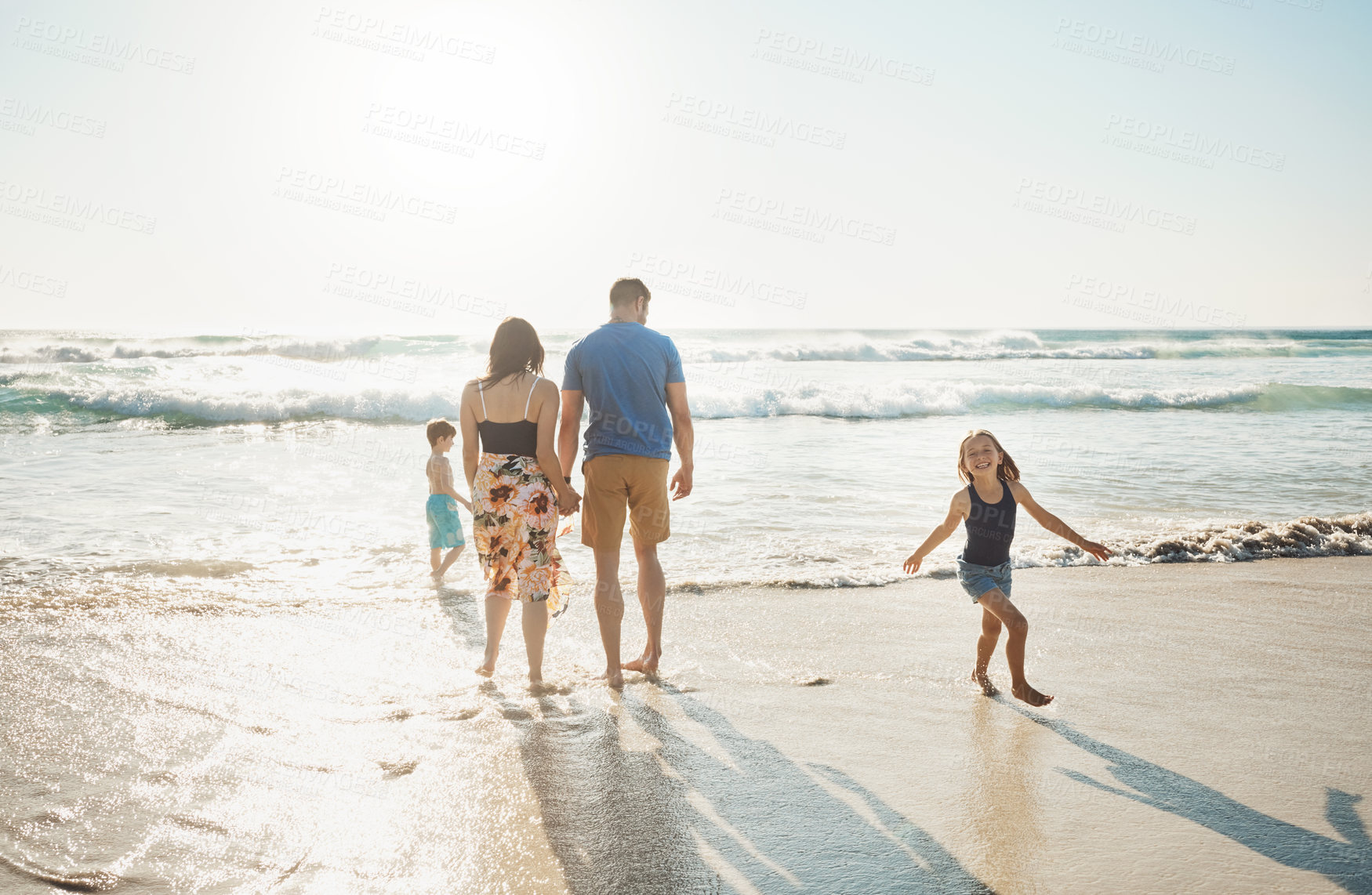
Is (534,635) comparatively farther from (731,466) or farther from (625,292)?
(731,466)

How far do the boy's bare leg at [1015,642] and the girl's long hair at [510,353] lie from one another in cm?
251

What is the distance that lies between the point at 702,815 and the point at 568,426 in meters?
2.11

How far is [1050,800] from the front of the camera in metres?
2.92

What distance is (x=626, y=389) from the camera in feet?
13.8

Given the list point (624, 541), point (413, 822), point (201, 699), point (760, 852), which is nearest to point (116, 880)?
point (413, 822)

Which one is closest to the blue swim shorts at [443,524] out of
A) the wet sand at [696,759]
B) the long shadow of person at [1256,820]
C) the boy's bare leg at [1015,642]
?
the wet sand at [696,759]

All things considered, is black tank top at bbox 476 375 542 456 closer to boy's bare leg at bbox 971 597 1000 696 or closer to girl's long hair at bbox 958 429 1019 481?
girl's long hair at bbox 958 429 1019 481

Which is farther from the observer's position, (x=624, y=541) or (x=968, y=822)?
(x=624, y=541)

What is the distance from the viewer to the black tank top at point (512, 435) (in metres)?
4.09

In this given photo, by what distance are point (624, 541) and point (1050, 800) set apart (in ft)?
17.8

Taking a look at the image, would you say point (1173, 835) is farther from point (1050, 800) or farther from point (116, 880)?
point (116, 880)

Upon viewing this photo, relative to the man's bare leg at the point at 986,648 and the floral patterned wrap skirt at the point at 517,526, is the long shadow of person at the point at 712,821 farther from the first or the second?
the man's bare leg at the point at 986,648

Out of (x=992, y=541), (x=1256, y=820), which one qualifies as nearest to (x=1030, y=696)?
(x=992, y=541)

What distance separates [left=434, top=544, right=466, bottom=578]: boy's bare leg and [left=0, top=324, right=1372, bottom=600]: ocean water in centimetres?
13
